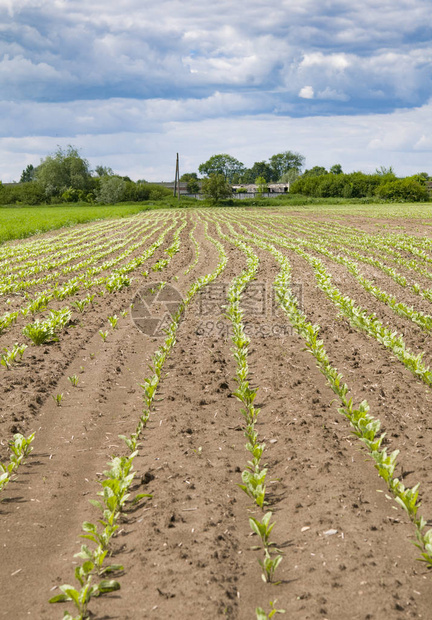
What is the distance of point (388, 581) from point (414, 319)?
244 inches

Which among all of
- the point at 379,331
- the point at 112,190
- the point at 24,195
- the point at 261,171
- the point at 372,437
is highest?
the point at 261,171

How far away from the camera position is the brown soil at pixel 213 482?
10.2ft

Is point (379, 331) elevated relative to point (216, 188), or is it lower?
lower

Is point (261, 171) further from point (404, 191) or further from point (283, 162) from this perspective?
point (404, 191)

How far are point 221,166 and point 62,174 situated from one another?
66616 mm

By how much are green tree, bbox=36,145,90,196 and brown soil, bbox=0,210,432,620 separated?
83894 mm

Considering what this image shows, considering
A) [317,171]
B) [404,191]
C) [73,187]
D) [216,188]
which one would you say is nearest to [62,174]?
[73,187]

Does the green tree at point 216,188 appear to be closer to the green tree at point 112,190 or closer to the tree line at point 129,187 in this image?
the tree line at point 129,187

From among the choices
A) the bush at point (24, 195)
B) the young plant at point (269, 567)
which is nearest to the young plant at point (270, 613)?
the young plant at point (269, 567)

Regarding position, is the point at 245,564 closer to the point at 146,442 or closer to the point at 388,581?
the point at 388,581

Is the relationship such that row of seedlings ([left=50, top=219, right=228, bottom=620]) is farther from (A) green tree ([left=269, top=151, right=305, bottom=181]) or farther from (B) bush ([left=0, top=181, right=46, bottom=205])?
(A) green tree ([left=269, top=151, right=305, bottom=181])

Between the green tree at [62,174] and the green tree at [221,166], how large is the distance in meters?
57.5

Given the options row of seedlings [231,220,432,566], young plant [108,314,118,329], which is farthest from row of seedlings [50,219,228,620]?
young plant [108,314,118,329]

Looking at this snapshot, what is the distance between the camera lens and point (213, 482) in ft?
14.1
